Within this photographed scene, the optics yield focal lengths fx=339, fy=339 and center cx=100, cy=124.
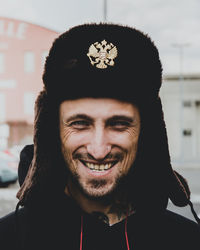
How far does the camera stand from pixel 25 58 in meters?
22.9

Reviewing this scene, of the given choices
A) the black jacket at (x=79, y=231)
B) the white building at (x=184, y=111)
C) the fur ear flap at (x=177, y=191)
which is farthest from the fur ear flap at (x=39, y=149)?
the white building at (x=184, y=111)

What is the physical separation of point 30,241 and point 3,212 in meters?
5.32

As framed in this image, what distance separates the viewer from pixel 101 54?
138 centimetres

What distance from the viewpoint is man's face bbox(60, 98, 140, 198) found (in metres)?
1.35

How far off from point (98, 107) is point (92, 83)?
0.10 meters

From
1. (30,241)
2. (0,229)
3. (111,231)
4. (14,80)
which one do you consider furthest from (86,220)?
(14,80)

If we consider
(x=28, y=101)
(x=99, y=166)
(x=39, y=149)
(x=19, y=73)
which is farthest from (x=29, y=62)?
(x=99, y=166)

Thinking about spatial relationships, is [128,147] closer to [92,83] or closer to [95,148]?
[95,148]

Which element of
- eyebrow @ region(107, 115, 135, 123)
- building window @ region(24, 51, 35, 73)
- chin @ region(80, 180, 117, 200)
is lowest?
chin @ region(80, 180, 117, 200)

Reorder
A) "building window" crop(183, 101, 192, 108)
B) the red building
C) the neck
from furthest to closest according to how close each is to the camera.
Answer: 1. "building window" crop(183, 101, 192, 108)
2. the red building
3. the neck

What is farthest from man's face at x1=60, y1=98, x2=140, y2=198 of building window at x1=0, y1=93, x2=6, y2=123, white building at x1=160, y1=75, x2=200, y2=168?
white building at x1=160, y1=75, x2=200, y2=168

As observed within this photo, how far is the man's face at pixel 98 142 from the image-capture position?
4.42 feet

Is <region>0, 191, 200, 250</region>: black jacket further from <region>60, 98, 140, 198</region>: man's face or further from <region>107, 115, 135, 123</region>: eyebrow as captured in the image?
<region>107, 115, 135, 123</region>: eyebrow

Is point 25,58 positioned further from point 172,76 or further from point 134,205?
point 134,205
